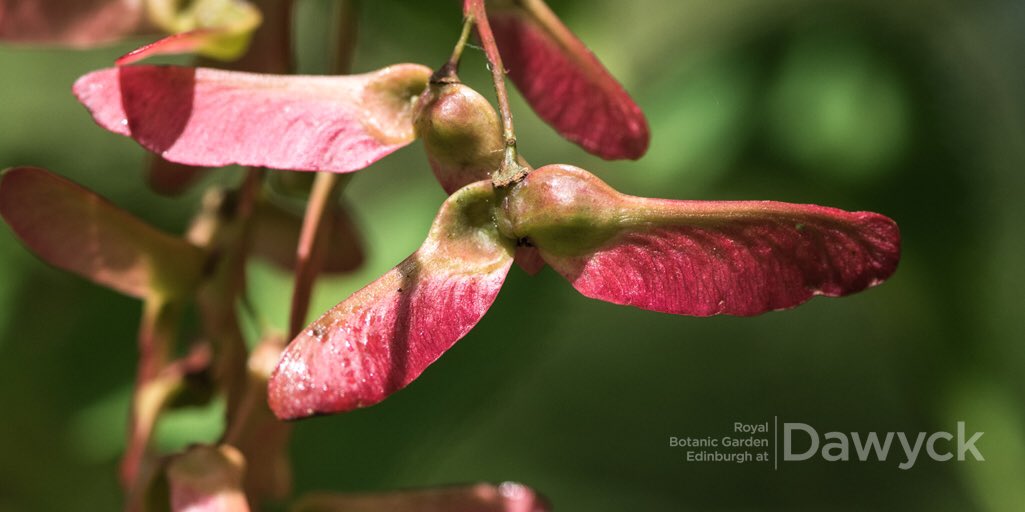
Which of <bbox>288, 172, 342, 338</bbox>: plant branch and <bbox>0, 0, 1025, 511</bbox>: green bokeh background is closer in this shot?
<bbox>288, 172, 342, 338</bbox>: plant branch

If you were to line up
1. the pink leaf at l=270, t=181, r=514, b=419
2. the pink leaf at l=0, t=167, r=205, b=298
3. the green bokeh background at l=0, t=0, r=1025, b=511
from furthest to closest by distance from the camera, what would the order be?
the green bokeh background at l=0, t=0, r=1025, b=511 < the pink leaf at l=0, t=167, r=205, b=298 < the pink leaf at l=270, t=181, r=514, b=419

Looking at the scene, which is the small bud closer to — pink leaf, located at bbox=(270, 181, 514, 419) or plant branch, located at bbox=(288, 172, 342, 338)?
pink leaf, located at bbox=(270, 181, 514, 419)

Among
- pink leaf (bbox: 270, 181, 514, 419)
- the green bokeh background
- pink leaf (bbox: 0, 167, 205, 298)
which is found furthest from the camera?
the green bokeh background

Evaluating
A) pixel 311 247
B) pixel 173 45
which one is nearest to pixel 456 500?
pixel 311 247

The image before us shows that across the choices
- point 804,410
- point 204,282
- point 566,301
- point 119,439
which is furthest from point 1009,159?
point 119,439

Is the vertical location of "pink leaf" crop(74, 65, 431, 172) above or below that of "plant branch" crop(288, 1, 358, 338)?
above

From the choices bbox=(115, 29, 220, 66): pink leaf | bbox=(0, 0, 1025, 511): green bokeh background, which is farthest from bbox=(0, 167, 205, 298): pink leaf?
bbox=(0, 0, 1025, 511): green bokeh background

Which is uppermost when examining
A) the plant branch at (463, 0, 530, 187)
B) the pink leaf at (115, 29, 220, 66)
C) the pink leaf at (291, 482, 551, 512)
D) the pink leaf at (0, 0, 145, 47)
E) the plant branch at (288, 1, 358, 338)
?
the pink leaf at (0, 0, 145, 47)

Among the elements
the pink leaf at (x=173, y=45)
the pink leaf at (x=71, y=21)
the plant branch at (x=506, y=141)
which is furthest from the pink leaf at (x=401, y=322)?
the pink leaf at (x=71, y=21)
